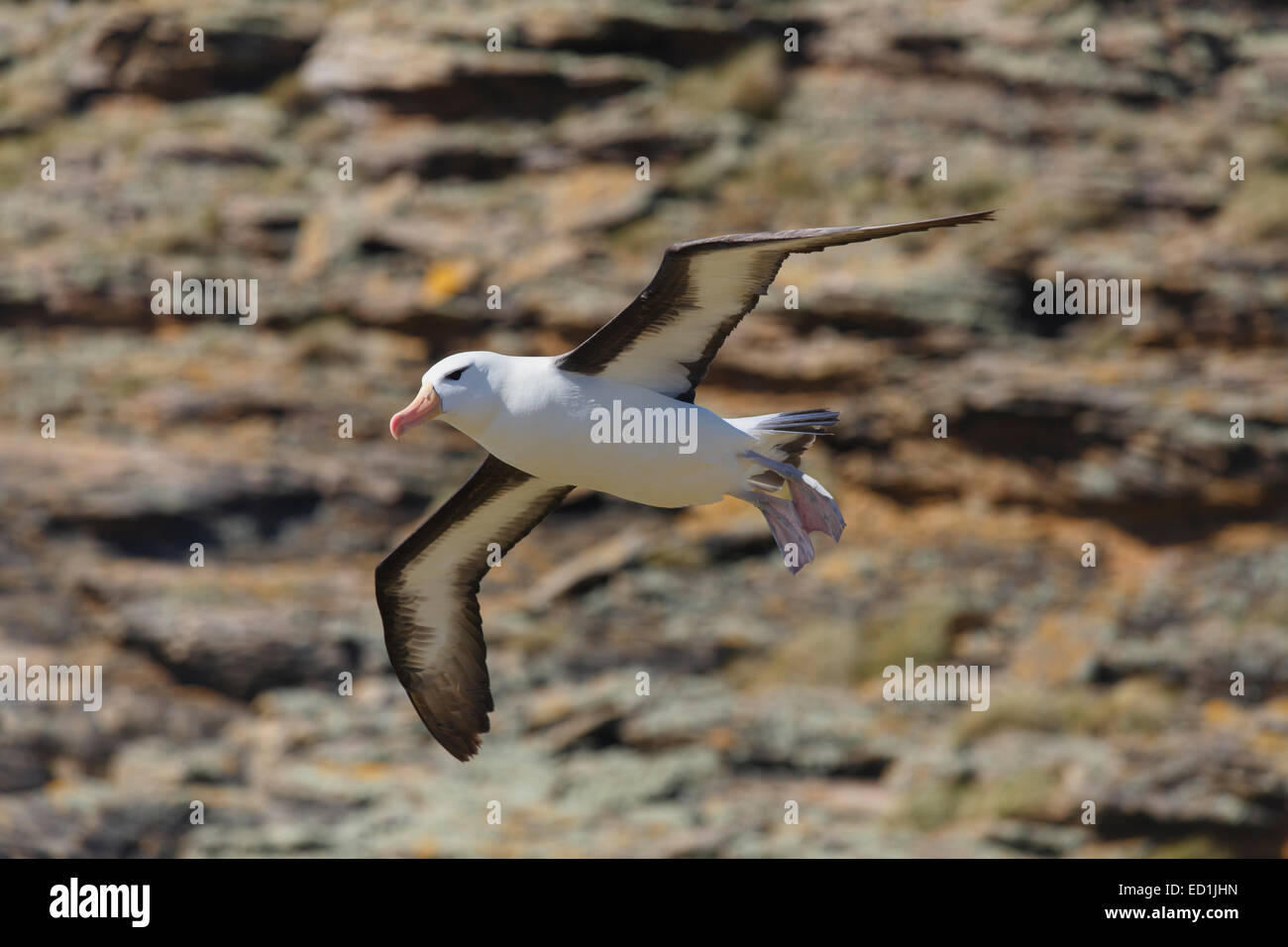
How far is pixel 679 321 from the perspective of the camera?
8188 millimetres

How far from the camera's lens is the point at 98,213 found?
21.3 m

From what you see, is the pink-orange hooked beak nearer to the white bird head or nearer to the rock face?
the white bird head

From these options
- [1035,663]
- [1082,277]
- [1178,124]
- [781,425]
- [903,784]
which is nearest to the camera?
[781,425]

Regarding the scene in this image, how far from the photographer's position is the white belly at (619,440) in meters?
7.94

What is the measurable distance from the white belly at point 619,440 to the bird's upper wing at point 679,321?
0.57 feet

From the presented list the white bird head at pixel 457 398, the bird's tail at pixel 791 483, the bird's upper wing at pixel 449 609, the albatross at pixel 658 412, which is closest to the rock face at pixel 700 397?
the bird's upper wing at pixel 449 609

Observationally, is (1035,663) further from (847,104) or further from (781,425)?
(781,425)

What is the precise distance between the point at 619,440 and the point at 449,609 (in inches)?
92.3

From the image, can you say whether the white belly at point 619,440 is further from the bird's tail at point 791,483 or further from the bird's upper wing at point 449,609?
the bird's upper wing at point 449,609

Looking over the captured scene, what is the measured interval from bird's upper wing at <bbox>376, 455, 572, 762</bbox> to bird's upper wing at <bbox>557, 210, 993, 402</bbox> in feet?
4.81

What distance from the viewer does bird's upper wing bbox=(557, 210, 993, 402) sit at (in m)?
7.98

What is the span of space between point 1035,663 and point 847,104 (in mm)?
7292

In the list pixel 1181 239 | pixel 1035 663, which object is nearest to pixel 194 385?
pixel 1035 663

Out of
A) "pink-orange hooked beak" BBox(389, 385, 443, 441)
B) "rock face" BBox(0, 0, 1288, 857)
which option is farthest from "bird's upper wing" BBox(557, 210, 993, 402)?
"rock face" BBox(0, 0, 1288, 857)
